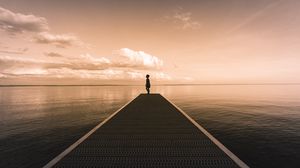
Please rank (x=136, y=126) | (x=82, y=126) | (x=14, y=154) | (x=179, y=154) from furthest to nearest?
1. (x=82, y=126)
2. (x=136, y=126)
3. (x=14, y=154)
4. (x=179, y=154)

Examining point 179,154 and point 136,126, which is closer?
point 179,154

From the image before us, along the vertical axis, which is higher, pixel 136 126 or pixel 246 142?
pixel 136 126

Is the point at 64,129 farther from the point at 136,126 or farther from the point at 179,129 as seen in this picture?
the point at 179,129

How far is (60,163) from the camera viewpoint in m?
4.32

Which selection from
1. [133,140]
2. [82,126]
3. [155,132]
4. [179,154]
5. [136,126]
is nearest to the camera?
[179,154]

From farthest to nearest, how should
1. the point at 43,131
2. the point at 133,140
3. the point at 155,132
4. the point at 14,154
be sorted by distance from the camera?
the point at 43,131
the point at 14,154
the point at 155,132
the point at 133,140

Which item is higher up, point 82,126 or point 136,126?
point 136,126

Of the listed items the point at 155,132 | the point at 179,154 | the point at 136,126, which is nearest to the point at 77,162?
the point at 179,154

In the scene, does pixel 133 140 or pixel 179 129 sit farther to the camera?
pixel 179 129

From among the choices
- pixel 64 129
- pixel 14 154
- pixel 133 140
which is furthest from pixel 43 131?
pixel 133 140

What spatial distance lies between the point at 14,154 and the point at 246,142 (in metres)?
10.9

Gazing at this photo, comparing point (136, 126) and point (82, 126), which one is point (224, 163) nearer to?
point (136, 126)

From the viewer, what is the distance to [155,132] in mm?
7051

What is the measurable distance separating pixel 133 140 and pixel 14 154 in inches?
216
